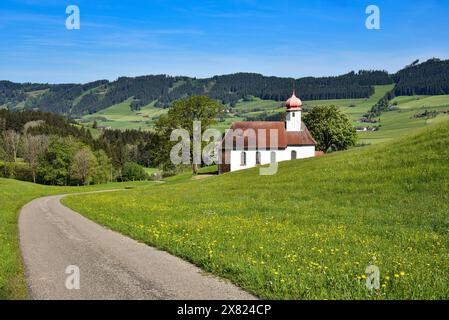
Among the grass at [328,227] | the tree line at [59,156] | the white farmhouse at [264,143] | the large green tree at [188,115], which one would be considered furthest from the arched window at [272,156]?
the grass at [328,227]

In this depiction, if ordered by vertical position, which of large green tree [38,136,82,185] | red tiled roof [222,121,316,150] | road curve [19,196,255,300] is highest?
red tiled roof [222,121,316,150]

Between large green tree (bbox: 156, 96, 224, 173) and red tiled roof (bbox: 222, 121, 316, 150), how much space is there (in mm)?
4633

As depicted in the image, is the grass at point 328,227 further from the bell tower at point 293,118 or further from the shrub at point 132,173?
the shrub at point 132,173

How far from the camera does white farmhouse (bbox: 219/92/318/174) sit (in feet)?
232

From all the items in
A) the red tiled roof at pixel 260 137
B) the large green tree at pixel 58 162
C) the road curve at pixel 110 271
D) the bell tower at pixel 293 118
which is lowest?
the large green tree at pixel 58 162

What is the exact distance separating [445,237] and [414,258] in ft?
12.0

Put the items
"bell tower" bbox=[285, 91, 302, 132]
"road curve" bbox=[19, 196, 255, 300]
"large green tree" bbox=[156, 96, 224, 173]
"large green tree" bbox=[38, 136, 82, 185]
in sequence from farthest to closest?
"large green tree" bbox=[38, 136, 82, 185], "bell tower" bbox=[285, 91, 302, 132], "large green tree" bbox=[156, 96, 224, 173], "road curve" bbox=[19, 196, 255, 300]

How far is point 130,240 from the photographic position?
53.6ft

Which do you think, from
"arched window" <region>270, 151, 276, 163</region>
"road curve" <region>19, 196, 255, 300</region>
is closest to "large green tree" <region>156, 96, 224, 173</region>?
"arched window" <region>270, 151, 276, 163</region>

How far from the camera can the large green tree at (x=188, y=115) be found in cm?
7038

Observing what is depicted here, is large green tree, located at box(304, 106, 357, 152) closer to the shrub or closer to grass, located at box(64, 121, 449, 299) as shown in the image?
grass, located at box(64, 121, 449, 299)

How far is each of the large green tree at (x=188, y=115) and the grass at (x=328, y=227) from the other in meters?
38.6

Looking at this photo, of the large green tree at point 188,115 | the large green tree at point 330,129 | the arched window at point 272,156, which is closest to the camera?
the large green tree at point 188,115

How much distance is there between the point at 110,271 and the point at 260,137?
6196cm
